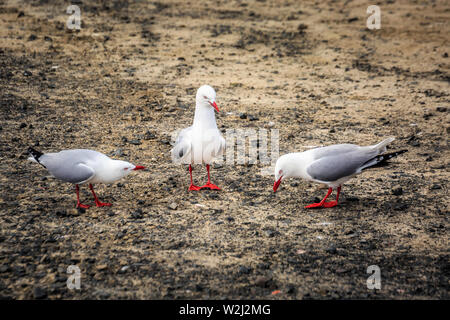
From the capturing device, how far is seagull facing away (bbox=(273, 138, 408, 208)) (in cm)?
506

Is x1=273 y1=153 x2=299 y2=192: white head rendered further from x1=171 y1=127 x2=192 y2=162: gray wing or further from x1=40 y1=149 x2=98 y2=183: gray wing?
x1=40 y1=149 x2=98 y2=183: gray wing

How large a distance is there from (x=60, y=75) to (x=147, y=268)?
6.01m

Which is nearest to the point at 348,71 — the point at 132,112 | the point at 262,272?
the point at 132,112

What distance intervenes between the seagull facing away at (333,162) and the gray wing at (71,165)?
6.43 feet

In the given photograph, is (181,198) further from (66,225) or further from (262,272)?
(262,272)

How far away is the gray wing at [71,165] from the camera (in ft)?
16.1

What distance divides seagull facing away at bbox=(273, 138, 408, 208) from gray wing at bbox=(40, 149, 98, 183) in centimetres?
196

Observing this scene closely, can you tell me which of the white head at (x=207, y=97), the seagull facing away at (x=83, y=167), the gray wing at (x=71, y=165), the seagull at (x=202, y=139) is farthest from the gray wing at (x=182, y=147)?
the gray wing at (x=71, y=165)

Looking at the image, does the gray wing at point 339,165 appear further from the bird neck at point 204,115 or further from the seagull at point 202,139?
the bird neck at point 204,115

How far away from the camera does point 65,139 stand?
22.4 ft

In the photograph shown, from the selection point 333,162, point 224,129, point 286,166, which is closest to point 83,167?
point 286,166

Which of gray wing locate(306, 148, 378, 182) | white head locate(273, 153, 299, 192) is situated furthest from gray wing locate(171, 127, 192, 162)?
gray wing locate(306, 148, 378, 182)

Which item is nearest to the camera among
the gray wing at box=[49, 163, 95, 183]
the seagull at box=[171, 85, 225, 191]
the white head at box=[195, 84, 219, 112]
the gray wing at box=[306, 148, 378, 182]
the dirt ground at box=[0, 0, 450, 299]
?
the dirt ground at box=[0, 0, 450, 299]

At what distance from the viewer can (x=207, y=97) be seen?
5.32 meters
